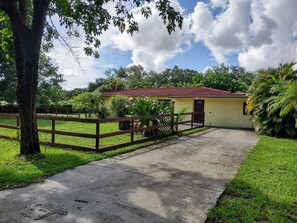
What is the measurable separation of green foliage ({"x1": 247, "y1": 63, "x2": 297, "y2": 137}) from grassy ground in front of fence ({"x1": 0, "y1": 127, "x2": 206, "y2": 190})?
27.3ft

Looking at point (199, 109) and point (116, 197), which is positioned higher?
point (199, 109)

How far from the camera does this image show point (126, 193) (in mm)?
4270

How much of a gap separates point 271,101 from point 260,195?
30.9ft

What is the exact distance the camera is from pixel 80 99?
19.7m

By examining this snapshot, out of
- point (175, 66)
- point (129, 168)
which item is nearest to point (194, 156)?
point (129, 168)

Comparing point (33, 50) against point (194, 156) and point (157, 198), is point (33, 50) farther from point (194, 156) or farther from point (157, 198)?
point (194, 156)

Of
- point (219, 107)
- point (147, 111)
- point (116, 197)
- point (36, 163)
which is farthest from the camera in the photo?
point (219, 107)

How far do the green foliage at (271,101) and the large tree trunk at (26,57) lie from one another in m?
10.5

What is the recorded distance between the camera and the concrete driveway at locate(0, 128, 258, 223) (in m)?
3.45

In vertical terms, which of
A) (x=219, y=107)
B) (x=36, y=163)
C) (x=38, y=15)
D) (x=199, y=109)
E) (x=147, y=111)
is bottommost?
(x=36, y=163)

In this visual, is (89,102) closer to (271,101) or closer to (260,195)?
(271,101)

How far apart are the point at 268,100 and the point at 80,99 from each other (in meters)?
13.5

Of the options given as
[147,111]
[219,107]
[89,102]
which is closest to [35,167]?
[147,111]

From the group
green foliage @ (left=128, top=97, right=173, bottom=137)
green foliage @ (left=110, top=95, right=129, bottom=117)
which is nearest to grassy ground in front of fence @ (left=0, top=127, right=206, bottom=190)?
green foliage @ (left=128, top=97, right=173, bottom=137)
